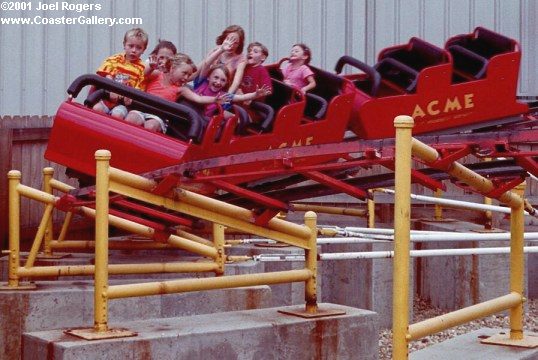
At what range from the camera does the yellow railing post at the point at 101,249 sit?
4.98 meters

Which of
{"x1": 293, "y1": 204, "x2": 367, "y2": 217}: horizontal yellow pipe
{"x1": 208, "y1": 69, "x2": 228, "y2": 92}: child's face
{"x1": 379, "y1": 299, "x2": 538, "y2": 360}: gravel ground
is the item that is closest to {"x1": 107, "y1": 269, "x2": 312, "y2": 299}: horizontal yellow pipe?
{"x1": 379, "y1": 299, "x2": 538, "y2": 360}: gravel ground

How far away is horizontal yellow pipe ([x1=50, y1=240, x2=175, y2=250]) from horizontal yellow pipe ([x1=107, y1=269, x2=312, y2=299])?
235cm

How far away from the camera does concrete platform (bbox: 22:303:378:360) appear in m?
4.82

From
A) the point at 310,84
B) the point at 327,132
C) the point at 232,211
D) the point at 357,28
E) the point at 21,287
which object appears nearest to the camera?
the point at 232,211

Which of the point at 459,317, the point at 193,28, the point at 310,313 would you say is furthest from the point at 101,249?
the point at 193,28

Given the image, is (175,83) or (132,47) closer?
(175,83)

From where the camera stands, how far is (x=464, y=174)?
4.63 metres

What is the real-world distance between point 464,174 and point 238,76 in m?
4.19

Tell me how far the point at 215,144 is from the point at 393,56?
9.69 feet

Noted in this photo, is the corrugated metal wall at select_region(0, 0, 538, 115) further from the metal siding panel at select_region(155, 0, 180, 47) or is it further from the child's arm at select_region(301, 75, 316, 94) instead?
the child's arm at select_region(301, 75, 316, 94)

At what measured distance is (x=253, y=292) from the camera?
22.5ft

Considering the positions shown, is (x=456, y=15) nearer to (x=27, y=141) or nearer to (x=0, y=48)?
(x=0, y=48)

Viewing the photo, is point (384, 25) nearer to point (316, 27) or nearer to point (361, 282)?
point (316, 27)

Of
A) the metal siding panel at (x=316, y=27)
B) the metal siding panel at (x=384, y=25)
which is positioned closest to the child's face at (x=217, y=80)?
the metal siding panel at (x=316, y=27)
